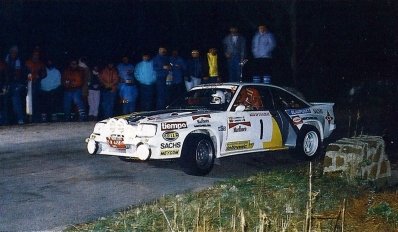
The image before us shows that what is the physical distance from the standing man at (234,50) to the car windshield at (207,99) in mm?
5814

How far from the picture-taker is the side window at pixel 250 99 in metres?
10.4

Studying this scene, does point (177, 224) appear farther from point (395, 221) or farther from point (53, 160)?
point (53, 160)

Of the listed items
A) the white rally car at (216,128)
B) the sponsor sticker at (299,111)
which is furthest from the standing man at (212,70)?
the sponsor sticker at (299,111)

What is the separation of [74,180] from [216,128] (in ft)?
7.68

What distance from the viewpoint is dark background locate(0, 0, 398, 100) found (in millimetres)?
20594

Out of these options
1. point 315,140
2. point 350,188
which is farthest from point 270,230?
point 315,140

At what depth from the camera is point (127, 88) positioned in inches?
656

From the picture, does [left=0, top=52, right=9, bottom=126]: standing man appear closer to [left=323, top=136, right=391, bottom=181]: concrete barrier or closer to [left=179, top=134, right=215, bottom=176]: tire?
[left=179, top=134, right=215, bottom=176]: tire

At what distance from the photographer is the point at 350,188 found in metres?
8.48

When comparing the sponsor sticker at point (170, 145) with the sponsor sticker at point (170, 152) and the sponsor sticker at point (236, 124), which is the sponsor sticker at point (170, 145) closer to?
the sponsor sticker at point (170, 152)

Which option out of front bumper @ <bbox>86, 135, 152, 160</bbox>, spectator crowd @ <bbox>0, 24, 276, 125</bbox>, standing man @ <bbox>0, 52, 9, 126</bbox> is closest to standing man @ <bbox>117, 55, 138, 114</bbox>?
spectator crowd @ <bbox>0, 24, 276, 125</bbox>

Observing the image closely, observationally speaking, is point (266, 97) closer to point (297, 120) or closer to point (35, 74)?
point (297, 120)

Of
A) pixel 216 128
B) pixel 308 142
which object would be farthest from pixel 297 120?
pixel 216 128

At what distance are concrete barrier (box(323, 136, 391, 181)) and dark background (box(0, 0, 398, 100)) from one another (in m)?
12.3
